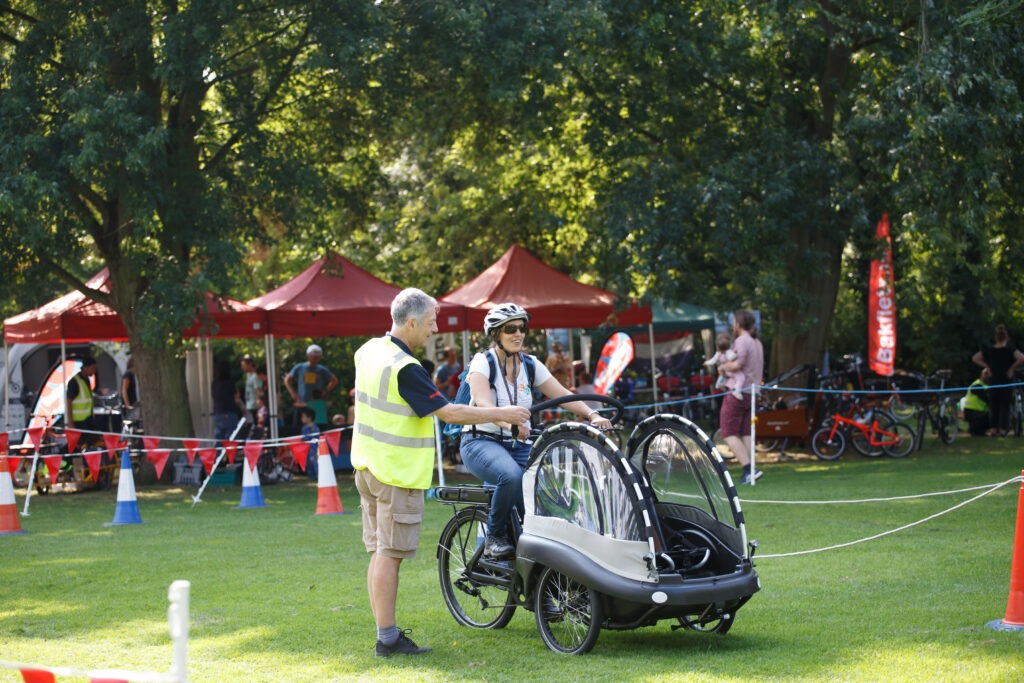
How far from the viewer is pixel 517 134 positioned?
20.3 m

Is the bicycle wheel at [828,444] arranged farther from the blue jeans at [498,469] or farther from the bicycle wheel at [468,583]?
the blue jeans at [498,469]

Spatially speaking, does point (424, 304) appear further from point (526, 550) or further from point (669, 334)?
point (669, 334)

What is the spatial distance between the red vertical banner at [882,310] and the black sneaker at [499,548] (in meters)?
13.7

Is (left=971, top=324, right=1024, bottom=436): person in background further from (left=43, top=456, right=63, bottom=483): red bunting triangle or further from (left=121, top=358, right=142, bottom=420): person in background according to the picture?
(left=43, top=456, right=63, bottom=483): red bunting triangle

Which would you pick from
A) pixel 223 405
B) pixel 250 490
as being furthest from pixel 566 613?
pixel 223 405

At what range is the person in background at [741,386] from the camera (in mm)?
15602

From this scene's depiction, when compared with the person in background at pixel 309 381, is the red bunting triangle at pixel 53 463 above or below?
below

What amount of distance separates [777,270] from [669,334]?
18.5 meters

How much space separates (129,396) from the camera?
72.5 feet

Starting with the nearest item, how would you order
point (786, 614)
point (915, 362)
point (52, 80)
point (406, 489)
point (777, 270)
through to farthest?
point (406, 489), point (786, 614), point (52, 80), point (777, 270), point (915, 362)

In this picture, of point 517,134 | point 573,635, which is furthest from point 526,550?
point 517,134

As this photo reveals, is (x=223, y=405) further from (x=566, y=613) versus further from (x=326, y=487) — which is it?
(x=566, y=613)

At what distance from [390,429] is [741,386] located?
375 inches

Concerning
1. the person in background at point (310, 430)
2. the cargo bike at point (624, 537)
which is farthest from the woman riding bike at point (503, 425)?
the person in background at point (310, 430)
